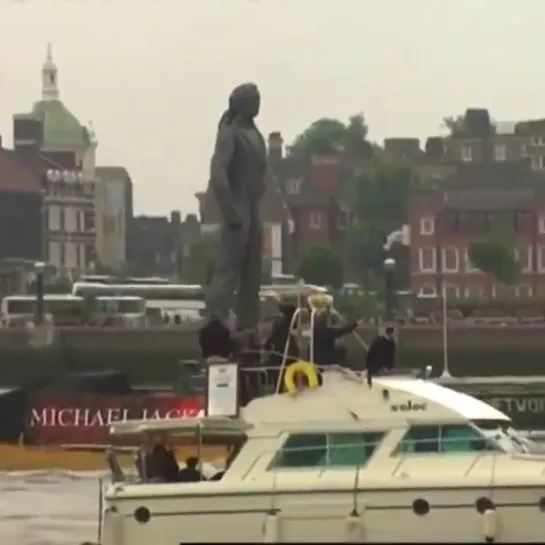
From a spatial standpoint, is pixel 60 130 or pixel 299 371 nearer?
pixel 299 371

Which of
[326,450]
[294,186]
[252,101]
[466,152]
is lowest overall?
[326,450]

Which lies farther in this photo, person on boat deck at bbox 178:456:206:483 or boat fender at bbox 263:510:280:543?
person on boat deck at bbox 178:456:206:483

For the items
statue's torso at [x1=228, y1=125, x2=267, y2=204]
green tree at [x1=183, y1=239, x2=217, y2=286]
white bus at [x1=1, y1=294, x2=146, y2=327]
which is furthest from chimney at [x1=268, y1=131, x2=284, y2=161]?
statue's torso at [x1=228, y1=125, x2=267, y2=204]

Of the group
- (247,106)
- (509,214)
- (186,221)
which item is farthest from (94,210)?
(247,106)

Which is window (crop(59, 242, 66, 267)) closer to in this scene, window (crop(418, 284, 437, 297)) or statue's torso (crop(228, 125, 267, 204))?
window (crop(418, 284, 437, 297))

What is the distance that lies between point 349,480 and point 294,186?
115622 mm

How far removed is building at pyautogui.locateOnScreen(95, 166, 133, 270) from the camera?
150000 millimetres

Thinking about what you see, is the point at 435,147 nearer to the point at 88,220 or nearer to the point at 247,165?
the point at 88,220

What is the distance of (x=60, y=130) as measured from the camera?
481 feet

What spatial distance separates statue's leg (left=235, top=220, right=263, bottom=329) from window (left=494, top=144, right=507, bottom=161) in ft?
384

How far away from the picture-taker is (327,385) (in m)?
16.9

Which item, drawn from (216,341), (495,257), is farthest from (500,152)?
(216,341)

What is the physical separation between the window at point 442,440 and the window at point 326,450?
0.71ft

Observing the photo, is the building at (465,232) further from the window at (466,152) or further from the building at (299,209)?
the window at (466,152)
